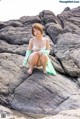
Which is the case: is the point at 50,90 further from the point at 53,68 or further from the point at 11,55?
the point at 11,55

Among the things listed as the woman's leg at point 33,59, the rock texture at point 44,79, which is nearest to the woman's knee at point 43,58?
the woman's leg at point 33,59

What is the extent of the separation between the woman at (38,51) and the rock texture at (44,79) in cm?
34

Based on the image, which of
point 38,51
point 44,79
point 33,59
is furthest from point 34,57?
point 44,79

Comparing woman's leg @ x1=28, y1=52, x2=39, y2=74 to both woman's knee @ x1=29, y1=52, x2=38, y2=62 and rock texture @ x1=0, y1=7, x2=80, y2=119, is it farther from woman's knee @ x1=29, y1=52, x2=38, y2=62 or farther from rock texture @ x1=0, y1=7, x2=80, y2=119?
rock texture @ x1=0, y1=7, x2=80, y2=119

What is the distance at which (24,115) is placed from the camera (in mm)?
8523

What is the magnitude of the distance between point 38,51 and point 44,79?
1008 mm

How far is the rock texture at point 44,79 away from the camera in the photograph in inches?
345

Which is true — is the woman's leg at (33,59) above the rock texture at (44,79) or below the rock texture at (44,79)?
above

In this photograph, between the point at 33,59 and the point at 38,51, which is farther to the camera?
the point at 38,51

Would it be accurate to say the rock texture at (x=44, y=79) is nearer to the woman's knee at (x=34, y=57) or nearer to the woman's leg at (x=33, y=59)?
the woman's leg at (x=33, y=59)

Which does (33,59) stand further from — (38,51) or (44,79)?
(44,79)

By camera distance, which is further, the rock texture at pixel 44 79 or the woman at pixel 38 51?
the woman at pixel 38 51

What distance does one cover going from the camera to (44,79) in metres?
9.64

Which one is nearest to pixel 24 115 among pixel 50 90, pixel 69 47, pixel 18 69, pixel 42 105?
pixel 42 105
